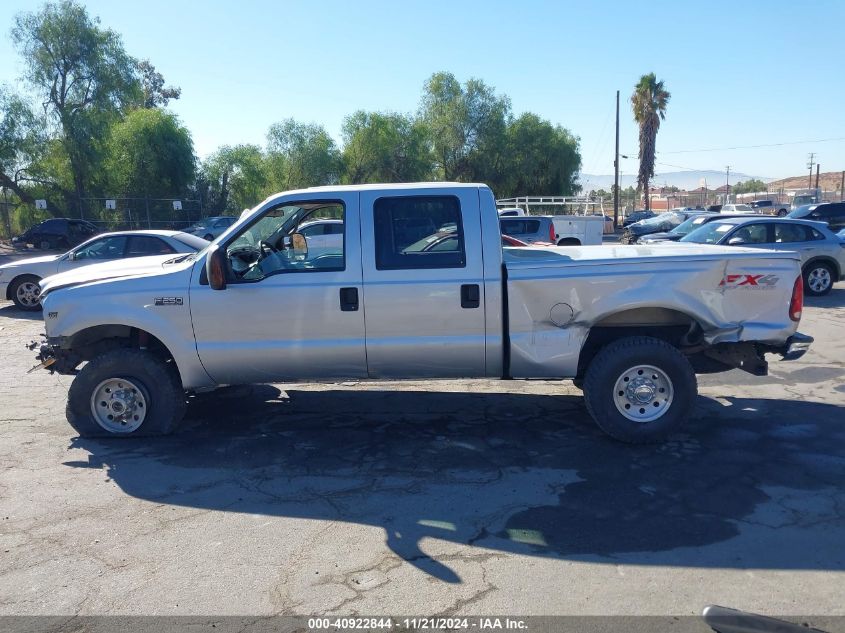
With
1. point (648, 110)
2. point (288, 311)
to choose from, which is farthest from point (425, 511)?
point (648, 110)

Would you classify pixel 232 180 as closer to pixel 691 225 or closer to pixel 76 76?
pixel 76 76

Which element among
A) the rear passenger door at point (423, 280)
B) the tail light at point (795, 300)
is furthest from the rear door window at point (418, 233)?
the tail light at point (795, 300)

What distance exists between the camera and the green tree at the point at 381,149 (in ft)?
144

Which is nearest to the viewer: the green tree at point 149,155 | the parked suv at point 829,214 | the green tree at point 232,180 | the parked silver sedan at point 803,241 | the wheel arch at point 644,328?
the wheel arch at point 644,328

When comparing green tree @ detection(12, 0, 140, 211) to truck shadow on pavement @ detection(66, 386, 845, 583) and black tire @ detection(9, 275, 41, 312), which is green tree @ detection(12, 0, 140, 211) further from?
truck shadow on pavement @ detection(66, 386, 845, 583)

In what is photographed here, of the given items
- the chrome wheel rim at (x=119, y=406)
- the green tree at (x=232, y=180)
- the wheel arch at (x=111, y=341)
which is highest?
the green tree at (x=232, y=180)

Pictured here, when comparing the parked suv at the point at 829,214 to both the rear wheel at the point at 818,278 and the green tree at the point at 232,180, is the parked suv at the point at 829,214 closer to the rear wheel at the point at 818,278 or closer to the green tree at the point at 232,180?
the rear wheel at the point at 818,278

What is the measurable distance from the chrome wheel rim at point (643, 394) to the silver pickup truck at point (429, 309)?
12 mm

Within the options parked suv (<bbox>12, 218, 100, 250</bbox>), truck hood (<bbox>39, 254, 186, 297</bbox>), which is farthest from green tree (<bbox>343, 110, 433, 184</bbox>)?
truck hood (<bbox>39, 254, 186, 297</bbox>)

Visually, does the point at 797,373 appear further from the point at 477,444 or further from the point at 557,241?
the point at 557,241

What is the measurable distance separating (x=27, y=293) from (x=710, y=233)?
45.8 ft

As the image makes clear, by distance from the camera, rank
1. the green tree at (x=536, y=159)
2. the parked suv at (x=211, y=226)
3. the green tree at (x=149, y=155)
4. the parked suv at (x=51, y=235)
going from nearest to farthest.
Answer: the parked suv at (x=211, y=226) → the parked suv at (x=51, y=235) → the green tree at (x=149, y=155) → the green tree at (x=536, y=159)

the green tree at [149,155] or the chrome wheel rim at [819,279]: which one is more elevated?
the green tree at [149,155]

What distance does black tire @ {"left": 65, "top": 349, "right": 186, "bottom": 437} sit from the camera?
232 inches
